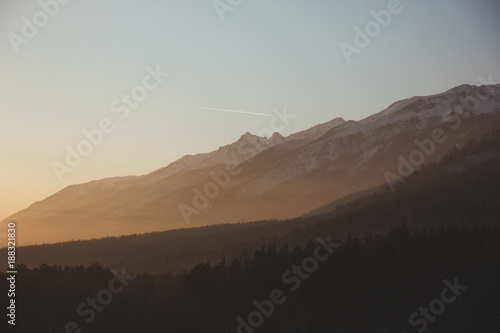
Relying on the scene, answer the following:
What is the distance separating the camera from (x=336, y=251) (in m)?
147

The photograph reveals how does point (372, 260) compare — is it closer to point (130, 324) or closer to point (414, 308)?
point (414, 308)

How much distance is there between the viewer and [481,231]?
14425 cm

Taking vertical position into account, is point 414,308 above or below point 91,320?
below

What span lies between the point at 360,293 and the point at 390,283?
6544 millimetres

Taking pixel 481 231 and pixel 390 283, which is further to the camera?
pixel 481 231

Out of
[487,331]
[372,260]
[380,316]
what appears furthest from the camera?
[372,260]

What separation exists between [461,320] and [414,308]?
8820mm

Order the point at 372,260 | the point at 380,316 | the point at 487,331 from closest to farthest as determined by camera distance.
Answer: the point at 487,331
the point at 380,316
the point at 372,260

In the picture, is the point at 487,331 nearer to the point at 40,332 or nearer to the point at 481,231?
the point at 481,231

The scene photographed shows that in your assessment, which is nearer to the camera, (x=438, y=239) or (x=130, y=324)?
(x=130, y=324)

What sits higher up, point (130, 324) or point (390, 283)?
point (130, 324)

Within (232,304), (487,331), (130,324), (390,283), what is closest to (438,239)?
(390,283)

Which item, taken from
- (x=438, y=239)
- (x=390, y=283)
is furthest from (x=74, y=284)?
(x=438, y=239)

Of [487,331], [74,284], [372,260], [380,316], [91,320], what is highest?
[74,284]
